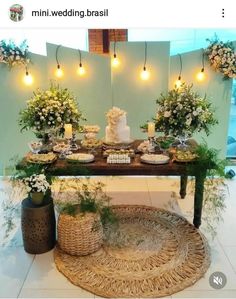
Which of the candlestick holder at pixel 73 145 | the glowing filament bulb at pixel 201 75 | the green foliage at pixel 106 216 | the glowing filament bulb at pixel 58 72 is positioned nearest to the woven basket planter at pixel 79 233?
the green foliage at pixel 106 216

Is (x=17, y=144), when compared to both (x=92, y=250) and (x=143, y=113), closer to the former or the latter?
(x=143, y=113)

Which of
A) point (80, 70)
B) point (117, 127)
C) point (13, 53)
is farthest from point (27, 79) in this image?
point (117, 127)

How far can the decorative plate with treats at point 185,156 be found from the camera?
8.32 feet

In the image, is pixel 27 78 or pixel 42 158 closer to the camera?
pixel 42 158

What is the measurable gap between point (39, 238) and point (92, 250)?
1.38 ft

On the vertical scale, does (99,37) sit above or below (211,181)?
above

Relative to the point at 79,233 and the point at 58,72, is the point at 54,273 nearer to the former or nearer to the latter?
the point at 79,233

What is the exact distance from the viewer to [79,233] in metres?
2.25

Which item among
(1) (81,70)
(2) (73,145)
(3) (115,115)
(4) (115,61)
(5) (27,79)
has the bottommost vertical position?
(2) (73,145)

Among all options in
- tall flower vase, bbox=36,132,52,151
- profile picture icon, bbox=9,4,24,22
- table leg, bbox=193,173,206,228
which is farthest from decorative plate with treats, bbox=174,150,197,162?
profile picture icon, bbox=9,4,24,22

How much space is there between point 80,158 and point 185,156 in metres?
0.90

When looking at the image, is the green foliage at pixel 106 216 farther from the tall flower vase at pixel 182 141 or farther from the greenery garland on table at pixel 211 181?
the tall flower vase at pixel 182 141

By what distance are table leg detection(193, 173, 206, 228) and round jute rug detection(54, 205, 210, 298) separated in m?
0.08

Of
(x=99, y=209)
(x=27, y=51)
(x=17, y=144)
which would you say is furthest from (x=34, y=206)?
(x=27, y=51)
